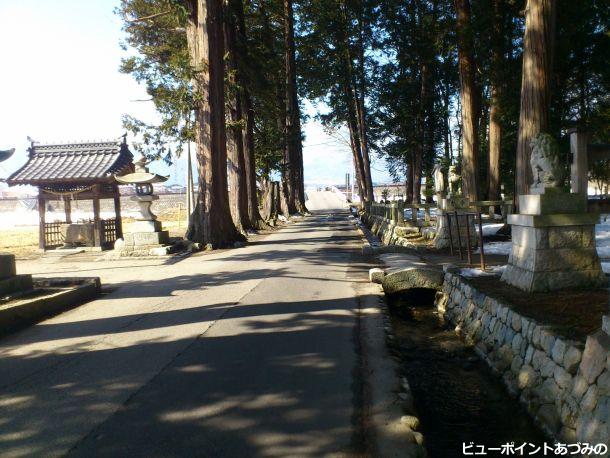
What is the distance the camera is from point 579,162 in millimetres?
7141

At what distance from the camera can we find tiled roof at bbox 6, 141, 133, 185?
1908 cm

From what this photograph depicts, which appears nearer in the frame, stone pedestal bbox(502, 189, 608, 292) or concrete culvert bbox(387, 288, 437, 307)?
stone pedestal bbox(502, 189, 608, 292)

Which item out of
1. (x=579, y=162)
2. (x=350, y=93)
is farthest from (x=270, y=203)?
(x=579, y=162)

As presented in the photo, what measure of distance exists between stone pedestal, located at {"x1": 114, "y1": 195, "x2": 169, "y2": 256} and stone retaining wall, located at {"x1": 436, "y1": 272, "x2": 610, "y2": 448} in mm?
11331

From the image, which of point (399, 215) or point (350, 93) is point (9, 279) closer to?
point (399, 215)

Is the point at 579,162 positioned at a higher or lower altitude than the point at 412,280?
higher

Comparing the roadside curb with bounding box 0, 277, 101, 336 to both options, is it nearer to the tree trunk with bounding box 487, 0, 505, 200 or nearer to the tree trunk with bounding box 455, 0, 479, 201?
the tree trunk with bounding box 455, 0, 479, 201

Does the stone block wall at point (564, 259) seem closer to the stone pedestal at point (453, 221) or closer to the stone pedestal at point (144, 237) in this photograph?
the stone pedestal at point (453, 221)

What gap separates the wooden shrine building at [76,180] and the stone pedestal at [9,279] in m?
11.0

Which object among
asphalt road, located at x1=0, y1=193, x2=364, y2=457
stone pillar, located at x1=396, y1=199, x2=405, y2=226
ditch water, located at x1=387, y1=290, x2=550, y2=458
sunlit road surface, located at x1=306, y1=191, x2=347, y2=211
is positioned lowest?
ditch water, located at x1=387, y1=290, x2=550, y2=458

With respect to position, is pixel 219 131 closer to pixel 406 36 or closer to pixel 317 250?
pixel 317 250

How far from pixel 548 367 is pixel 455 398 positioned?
1.09m

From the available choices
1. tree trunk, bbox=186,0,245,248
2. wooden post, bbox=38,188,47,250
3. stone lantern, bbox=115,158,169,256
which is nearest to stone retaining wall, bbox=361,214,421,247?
tree trunk, bbox=186,0,245,248

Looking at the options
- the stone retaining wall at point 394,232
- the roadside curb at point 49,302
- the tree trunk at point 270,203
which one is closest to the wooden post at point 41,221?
the roadside curb at point 49,302
